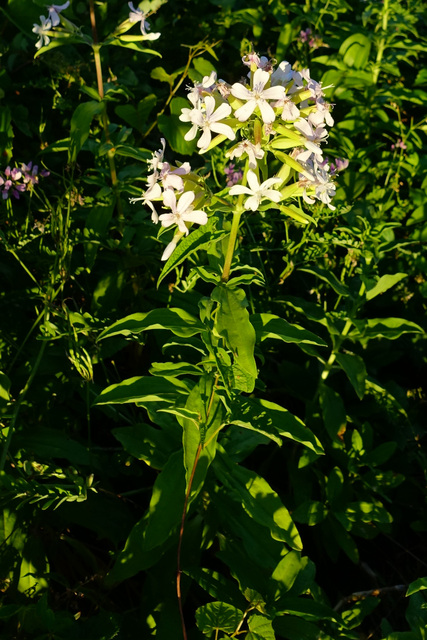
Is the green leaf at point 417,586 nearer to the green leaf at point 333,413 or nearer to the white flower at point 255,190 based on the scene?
the green leaf at point 333,413

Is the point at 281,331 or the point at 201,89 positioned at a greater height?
the point at 201,89

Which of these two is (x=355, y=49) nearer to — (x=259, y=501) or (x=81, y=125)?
(x=81, y=125)

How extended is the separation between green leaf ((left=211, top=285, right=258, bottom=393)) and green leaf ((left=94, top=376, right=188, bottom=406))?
0.21 m

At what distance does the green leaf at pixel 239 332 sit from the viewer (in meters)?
1.46

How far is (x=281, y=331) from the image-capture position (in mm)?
1687

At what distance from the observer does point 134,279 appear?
245cm

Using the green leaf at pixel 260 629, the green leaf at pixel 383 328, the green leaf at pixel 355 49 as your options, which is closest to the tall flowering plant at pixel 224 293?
the green leaf at pixel 260 629

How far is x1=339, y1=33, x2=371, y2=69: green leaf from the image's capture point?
3023 millimetres

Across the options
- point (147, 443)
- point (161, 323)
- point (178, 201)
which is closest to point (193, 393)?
point (161, 323)

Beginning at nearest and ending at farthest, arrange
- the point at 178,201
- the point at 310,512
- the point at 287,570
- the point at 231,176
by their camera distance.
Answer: the point at 178,201 → the point at 287,570 → the point at 310,512 → the point at 231,176

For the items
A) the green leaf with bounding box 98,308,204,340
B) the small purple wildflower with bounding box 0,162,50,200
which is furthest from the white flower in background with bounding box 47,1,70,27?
the green leaf with bounding box 98,308,204,340

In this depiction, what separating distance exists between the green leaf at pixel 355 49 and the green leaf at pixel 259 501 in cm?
214

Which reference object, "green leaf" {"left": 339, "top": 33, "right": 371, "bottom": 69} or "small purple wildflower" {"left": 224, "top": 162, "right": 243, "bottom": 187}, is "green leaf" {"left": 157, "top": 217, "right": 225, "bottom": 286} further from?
"green leaf" {"left": 339, "top": 33, "right": 371, "bottom": 69}

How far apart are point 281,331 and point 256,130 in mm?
520
